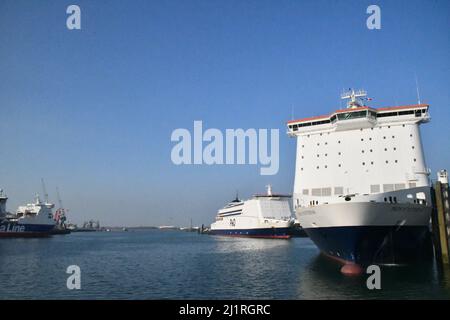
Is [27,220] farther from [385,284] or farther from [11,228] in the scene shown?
[385,284]

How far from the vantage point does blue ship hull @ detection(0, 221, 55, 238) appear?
3140 inches

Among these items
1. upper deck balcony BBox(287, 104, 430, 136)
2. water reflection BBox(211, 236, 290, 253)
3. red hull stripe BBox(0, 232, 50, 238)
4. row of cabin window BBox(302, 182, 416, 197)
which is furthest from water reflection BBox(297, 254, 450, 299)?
red hull stripe BBox(0, 232, 50, 238)

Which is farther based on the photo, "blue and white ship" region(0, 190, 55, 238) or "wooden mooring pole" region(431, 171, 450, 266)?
"blue and white ship" region(0, 190, 55, 238)

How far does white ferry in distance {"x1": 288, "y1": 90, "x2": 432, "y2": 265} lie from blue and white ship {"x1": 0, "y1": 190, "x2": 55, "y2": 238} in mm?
73997

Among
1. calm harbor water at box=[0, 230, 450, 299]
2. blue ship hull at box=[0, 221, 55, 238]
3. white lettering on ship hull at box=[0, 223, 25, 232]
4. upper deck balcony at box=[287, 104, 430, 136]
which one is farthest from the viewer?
blue ship hull at box=[0, 221, 55, 238]

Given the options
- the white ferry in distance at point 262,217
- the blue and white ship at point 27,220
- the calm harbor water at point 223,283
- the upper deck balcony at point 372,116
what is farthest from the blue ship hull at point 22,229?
the upper deck balcony at point 372,116

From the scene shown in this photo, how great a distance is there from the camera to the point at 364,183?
26.5m

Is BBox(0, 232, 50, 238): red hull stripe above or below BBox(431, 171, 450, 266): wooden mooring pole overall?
below

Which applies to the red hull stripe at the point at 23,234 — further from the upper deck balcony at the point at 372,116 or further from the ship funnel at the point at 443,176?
the ship funnel at the point at 443,176

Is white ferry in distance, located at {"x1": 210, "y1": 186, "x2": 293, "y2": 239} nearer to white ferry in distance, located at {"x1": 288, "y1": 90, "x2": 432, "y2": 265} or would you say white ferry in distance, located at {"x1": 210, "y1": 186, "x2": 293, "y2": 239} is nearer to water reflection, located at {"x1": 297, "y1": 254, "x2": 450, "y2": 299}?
white ferry in distance, located at {"x1": 288, "y1": 90, "x2": 432, "y2": 265}

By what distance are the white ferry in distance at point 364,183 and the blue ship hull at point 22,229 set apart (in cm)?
7395
